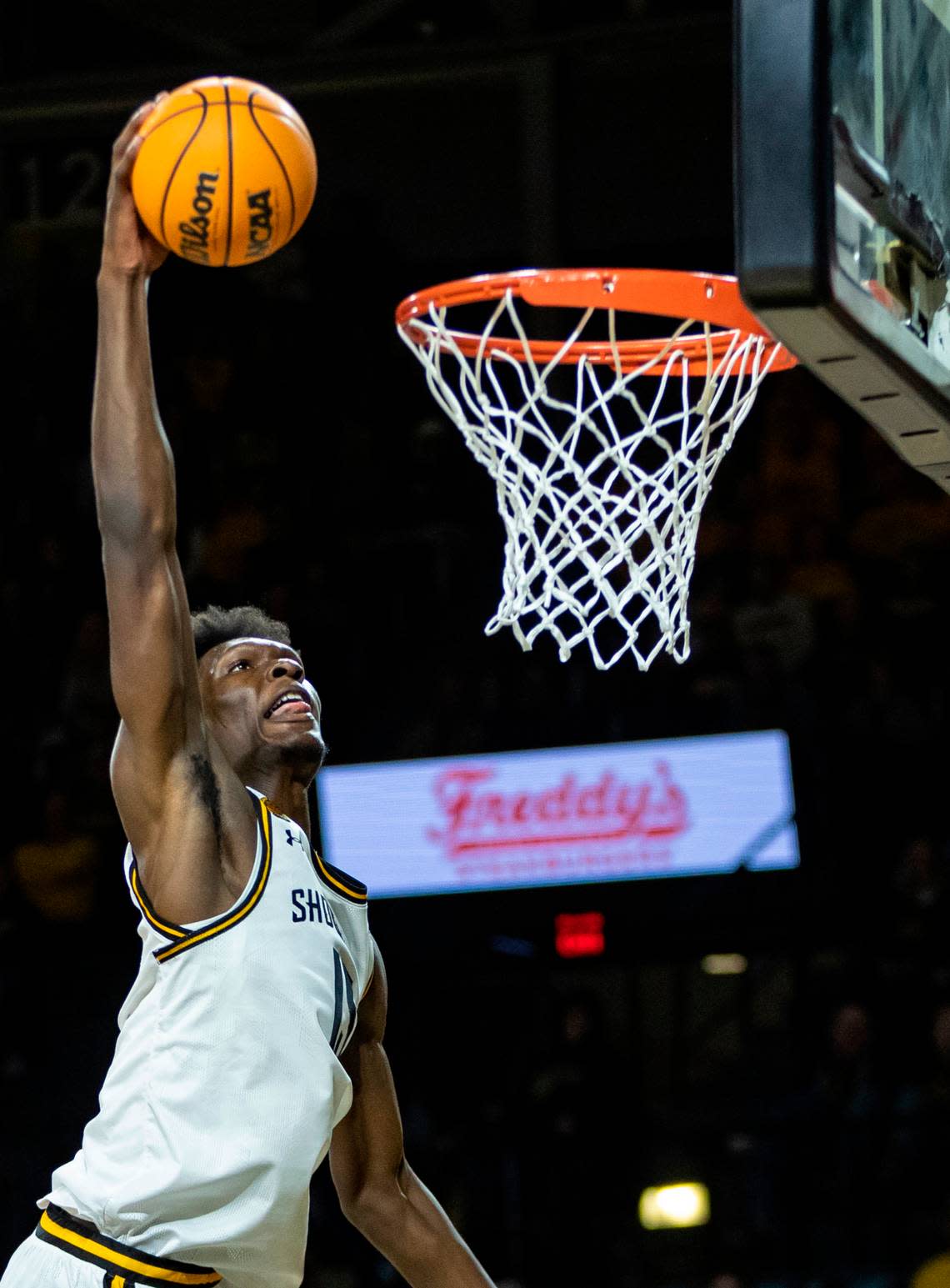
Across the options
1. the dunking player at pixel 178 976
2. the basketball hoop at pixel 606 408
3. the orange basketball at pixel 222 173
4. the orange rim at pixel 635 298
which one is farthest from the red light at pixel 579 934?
the orange basketball at pixel 222 173

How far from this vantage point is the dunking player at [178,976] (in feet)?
10.2

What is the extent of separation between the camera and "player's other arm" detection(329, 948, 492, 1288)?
3.75 metres

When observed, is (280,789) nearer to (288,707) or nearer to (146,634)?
(288,707)

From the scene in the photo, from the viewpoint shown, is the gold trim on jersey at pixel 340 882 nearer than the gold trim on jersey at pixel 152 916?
No

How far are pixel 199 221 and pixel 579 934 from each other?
20.8 ft

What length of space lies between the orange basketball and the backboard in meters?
0.85

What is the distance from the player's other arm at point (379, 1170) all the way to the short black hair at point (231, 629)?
0.73m

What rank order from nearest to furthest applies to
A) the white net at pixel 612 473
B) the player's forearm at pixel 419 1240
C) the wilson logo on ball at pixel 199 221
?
the wilson logo on ball at pixel 199 221
the player's forearm at pixel 419 1240
the white net at pixel 612 473

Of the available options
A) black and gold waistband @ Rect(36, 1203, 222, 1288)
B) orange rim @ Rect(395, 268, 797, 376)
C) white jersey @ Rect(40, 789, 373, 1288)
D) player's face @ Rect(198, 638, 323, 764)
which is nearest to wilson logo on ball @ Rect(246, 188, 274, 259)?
orange rim @ Rect(395, 268, 797, 376)

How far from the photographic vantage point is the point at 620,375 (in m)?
4.24

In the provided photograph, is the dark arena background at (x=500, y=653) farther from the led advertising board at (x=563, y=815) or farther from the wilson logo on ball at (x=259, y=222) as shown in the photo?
the wilson logo on ball at (x=259, y=222)

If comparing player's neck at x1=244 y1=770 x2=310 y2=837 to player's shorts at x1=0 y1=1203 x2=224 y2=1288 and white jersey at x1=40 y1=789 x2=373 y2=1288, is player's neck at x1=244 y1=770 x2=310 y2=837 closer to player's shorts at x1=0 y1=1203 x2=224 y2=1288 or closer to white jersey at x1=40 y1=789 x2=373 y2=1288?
white jersey at x1=40 y1=789 x2=373 y2=1288

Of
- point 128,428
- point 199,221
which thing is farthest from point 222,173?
point 128,428

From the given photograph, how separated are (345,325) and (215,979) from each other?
8595 millimetres
